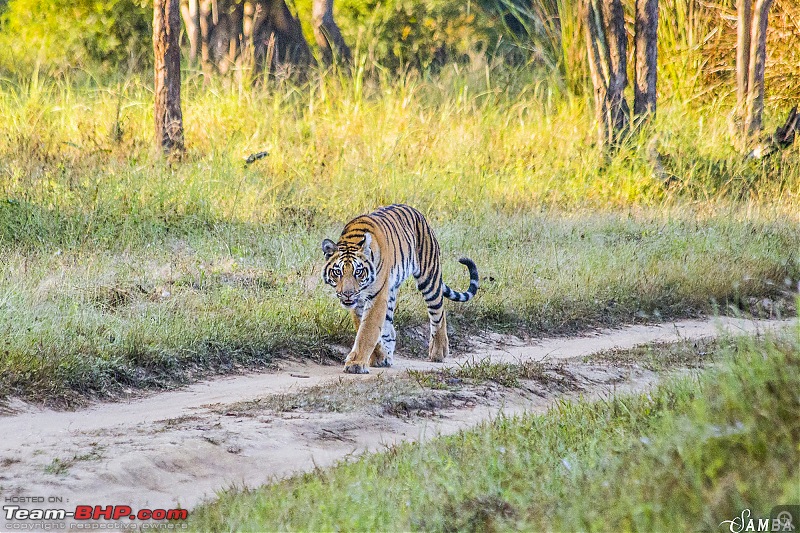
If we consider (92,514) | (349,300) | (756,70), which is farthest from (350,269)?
(756,70)

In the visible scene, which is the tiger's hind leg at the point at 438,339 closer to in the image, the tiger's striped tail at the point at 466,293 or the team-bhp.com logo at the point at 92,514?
the tiger's striped tail at the point at 466,293

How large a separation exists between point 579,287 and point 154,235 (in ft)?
13.9

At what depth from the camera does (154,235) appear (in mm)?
10703

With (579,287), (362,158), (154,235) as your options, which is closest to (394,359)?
(579,287)

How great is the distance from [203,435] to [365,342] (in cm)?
213

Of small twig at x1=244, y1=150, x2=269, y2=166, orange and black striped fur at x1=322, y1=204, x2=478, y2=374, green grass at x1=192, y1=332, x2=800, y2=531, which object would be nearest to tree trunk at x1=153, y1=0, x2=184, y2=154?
small twig at x1=244, y1=150, x2=269, y2=166

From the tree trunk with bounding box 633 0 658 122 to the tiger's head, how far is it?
9647 millimetres

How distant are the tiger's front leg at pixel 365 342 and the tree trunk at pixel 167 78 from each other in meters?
6.78

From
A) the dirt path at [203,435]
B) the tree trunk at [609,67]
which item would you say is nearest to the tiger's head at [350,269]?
the dirt path at [203,435]

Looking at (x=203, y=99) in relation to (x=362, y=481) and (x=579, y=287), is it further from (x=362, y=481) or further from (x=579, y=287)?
(x=362, y=481)

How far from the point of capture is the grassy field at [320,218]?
7746 millimetres

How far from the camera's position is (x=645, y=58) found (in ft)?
52.7

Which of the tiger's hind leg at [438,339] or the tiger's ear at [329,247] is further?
the tiger's hind leg at [438,339]

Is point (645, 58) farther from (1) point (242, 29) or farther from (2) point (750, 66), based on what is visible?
(1) point (242, 29)
